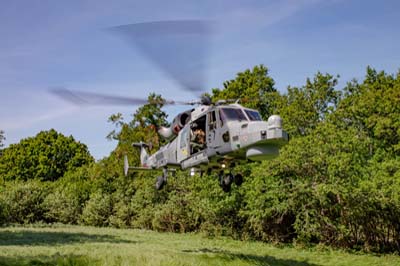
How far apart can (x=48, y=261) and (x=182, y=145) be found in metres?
4.52

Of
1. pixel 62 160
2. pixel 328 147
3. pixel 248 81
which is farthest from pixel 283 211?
pixel 62 160

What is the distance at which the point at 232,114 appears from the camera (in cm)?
972

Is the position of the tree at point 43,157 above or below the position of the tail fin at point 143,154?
above

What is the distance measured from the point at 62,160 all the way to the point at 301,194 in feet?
118

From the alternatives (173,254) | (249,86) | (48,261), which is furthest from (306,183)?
(249,86)

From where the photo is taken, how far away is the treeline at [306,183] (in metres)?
18.0

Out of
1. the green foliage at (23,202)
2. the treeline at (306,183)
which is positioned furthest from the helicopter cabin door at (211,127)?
the green foliage at (23,202)

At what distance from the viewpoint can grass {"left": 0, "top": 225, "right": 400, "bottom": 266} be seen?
12.0m

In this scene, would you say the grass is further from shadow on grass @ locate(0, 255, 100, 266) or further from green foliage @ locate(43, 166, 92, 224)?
green foliage @ locate(43, 166, 92, 224)

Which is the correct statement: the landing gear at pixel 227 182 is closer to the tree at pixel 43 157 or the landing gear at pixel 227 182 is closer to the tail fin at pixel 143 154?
the tail fin at pixel 143 154

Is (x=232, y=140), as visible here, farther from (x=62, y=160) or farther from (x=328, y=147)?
(x=62, y=160)

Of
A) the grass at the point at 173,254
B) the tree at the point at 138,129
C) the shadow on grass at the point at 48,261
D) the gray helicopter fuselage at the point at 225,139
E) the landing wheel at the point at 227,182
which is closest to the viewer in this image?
the gray helicopter fuselage at the point at 225,139

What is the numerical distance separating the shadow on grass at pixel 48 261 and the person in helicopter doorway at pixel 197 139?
4.13m

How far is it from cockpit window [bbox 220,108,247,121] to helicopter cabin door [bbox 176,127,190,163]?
151 cm
